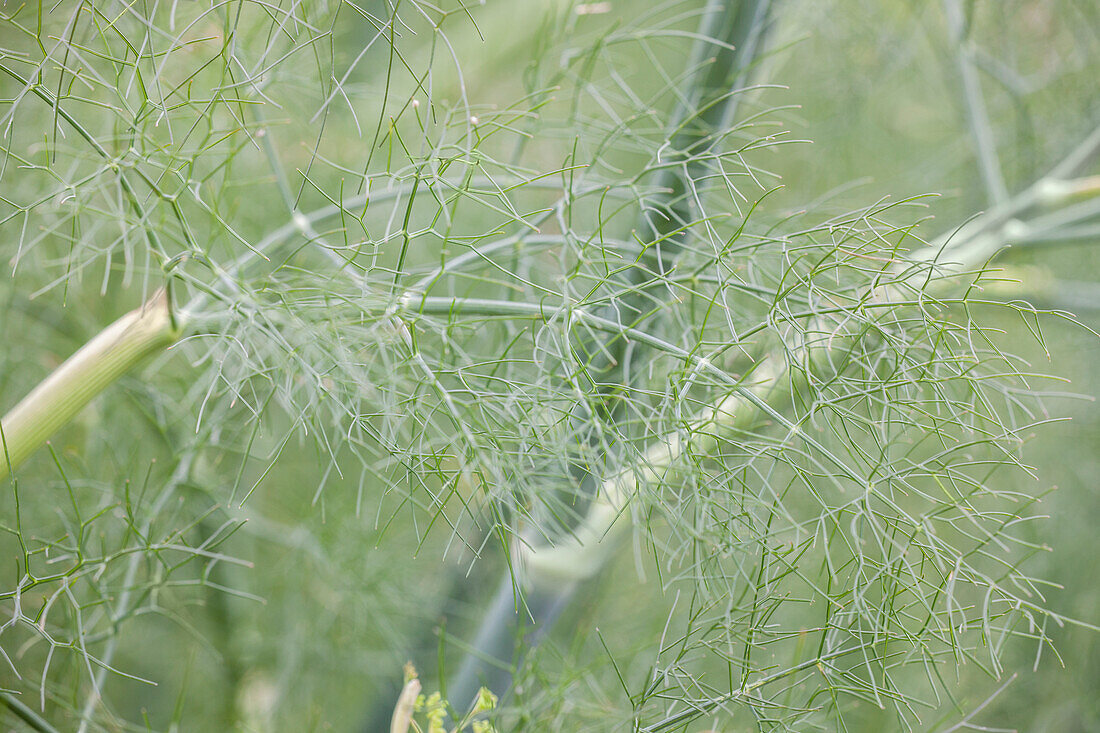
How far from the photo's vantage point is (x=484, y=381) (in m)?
0.90

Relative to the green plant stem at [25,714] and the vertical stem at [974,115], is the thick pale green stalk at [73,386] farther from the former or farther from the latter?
the vertical stem at [974,115]

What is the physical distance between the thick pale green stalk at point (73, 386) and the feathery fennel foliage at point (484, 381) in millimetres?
41

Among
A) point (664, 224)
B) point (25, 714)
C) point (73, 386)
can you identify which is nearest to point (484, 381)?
point (664, 224)

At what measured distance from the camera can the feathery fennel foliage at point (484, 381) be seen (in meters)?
0.69

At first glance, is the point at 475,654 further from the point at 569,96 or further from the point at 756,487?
the point at 569,96

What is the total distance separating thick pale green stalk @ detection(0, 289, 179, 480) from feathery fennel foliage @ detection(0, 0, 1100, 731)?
4 cm

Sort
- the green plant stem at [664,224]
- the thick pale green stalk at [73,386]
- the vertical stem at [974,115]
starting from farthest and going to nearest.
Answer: the vertical stem at [974,115] < the green plant stem at [664,224] < the thick pale green stalk at [73,386]

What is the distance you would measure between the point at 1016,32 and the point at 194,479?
1789 millimetres

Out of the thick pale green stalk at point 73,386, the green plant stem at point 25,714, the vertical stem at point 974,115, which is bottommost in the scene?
the green plant stem at point 25,714

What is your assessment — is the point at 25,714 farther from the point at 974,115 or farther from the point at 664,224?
the point at 974,115

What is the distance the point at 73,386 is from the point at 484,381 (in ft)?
1.28

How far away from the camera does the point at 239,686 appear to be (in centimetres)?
135

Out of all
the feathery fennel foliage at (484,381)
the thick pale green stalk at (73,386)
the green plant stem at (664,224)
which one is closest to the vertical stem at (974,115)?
the feathery fennel foliage at (484,381)

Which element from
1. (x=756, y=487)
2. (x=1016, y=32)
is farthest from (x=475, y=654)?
(x=1016, y=32)
